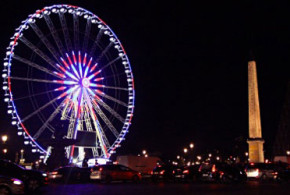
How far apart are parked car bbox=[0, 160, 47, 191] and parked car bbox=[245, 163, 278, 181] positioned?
16916 mm

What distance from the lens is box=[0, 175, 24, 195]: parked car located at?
14664 millimetres

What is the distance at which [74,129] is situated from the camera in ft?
121

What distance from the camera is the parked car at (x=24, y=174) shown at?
55.8 ft

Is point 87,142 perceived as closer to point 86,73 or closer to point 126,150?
point 86,73

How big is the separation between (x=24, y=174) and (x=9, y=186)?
3.24 m

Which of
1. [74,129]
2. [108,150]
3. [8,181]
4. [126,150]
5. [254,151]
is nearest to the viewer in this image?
[8,181]

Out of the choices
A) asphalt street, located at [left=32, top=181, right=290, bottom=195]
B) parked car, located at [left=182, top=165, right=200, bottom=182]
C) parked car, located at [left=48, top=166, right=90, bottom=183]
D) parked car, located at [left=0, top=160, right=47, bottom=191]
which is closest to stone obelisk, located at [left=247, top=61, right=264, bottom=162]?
parked car, located at [left=182, top=165, right=200, bottom=182]

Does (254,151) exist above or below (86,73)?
below

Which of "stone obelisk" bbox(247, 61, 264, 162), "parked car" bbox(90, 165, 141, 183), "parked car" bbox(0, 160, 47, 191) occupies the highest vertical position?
"stone obelisk" bbox(247, 61, 264, 162)

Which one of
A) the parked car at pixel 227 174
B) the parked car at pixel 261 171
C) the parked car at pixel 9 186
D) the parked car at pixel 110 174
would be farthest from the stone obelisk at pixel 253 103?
the parked car at pixel 9 186

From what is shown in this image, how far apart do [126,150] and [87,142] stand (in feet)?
196

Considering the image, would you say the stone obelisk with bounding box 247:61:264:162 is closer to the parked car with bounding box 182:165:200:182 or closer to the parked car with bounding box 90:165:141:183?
the parked car with bounding box 182:165:200:182

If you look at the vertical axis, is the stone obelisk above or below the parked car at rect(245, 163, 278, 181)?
above

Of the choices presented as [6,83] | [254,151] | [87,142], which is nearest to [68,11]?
[6,83]
